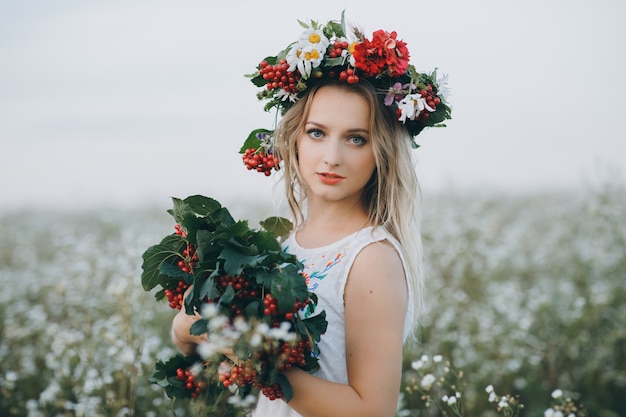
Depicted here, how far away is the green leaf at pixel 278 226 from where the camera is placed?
2.73m

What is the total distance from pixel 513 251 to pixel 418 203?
4.13 metres

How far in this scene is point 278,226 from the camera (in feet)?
9.03

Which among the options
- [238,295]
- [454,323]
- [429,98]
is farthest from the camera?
[454,323]

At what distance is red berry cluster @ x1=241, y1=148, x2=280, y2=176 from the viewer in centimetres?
269

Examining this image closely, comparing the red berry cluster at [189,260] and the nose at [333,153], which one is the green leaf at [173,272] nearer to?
the red berry cluster at [189,260]

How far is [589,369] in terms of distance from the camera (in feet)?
14.6

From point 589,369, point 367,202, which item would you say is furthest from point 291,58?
point 589,369

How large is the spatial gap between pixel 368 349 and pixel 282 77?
1.11m

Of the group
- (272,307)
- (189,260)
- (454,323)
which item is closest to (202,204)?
(189,260)

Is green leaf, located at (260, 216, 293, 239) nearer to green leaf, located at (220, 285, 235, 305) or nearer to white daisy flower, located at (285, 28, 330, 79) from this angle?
white daisy flower, located at (285, 28, 330, 79)

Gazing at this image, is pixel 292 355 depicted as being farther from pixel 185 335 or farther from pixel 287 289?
pixel 185 335

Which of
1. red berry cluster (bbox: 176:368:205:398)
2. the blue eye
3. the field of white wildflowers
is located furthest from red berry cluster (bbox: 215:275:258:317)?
the field of white wildflowers

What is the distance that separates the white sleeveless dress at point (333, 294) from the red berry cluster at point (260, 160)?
0.44 meters

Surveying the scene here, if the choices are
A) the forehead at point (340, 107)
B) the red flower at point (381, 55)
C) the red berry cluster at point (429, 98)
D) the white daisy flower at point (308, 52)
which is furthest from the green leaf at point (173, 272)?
the red berry cluster at point (429, 98)
